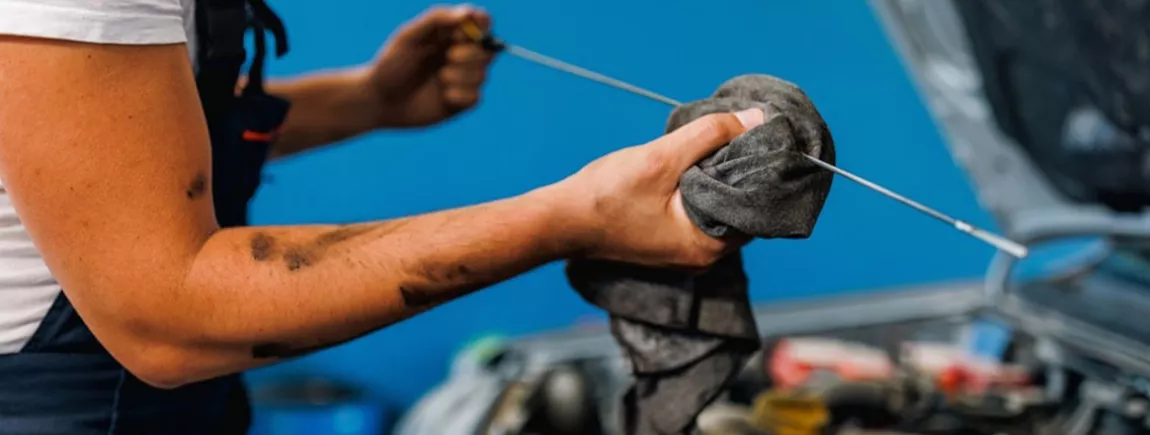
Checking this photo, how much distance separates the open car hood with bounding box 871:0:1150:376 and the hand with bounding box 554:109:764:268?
1.79ft

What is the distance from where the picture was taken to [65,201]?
0.67m

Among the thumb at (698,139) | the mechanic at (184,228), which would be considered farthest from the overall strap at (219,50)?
the thumb at (698,139)

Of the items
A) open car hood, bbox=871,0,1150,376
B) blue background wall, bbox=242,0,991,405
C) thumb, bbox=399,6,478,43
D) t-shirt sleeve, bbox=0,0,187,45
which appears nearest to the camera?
t-shirt sleeve, bbox=0,0,187,45

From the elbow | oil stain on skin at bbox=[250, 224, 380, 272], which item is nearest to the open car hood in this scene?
oil stain on skin at bbox=[250, 224, 380, 272]

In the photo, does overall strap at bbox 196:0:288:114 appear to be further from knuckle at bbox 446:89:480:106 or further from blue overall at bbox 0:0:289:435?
knuckle at bbox 446:89:480:106

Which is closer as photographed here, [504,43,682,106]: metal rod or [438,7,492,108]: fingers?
[504,43,682,106]: metal rod

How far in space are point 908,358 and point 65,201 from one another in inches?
47.3

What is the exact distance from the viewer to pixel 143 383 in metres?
0.86

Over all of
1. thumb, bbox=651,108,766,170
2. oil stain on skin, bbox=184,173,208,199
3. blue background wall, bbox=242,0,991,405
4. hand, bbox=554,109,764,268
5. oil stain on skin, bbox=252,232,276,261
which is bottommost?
blue background wall, bbox=242,0,991,405

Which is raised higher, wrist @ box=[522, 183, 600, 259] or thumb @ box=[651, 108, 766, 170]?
thumb @ box=[651, 108, 766, 170]

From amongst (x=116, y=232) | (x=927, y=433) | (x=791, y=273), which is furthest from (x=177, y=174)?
(x=791, y=273)

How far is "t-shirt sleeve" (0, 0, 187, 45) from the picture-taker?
649 mm

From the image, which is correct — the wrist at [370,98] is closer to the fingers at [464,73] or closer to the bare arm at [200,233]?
the fingers at [464,73]

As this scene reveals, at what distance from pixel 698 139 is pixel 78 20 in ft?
1.30
